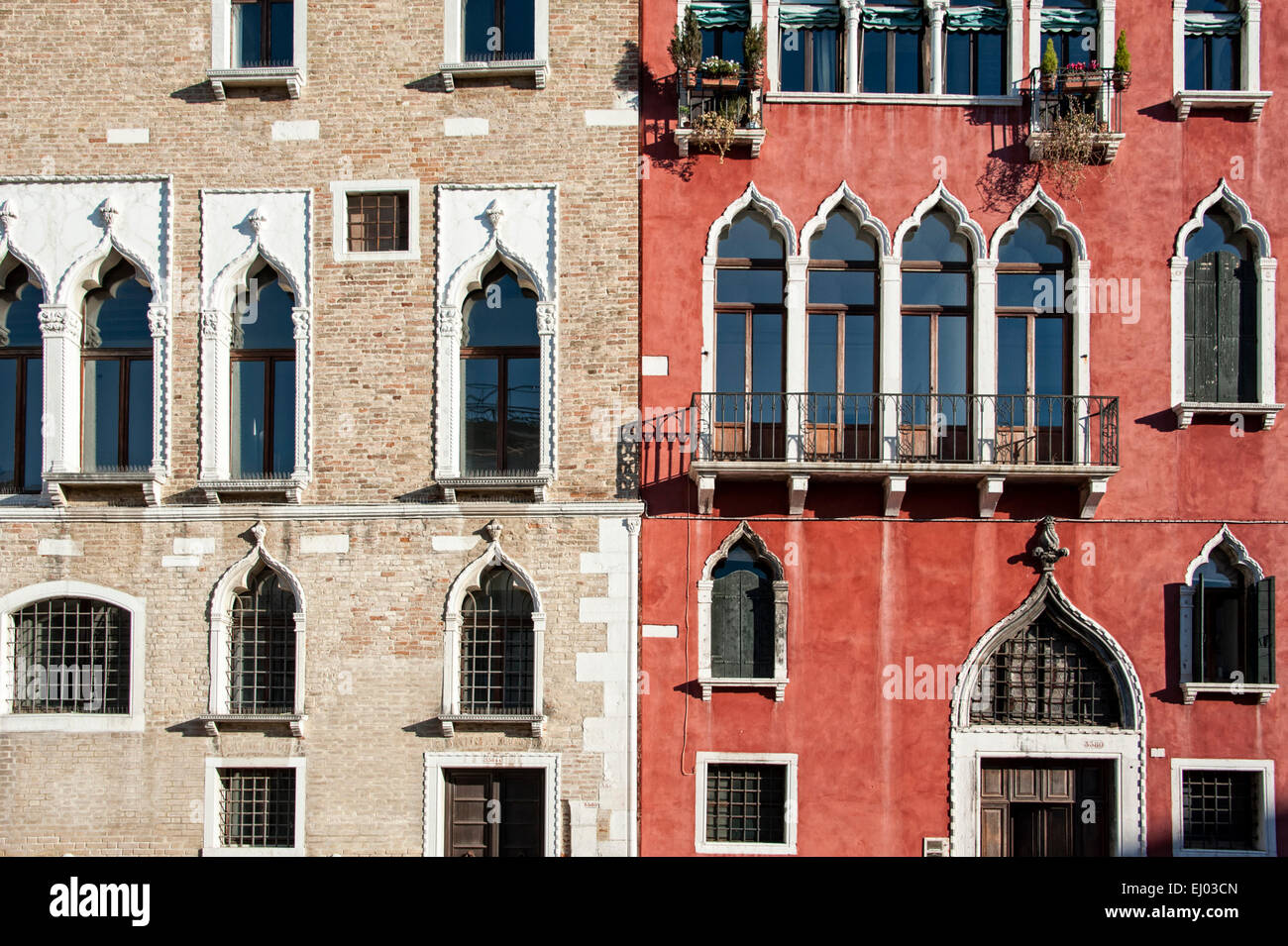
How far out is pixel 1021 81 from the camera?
48.6 ft

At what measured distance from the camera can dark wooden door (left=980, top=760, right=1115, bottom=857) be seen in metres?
14.3

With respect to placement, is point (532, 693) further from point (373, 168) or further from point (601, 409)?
point (373, 168)

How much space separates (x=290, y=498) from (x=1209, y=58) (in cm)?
1305

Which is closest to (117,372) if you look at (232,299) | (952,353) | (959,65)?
(232,299)

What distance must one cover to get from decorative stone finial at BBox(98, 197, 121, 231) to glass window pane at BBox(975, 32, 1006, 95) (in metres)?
11.3

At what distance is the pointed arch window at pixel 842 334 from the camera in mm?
14688

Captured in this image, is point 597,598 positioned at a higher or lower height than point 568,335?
lower

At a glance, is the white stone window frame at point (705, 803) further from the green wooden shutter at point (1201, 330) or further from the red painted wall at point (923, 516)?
the green wooden shutter at point (1201, 330)

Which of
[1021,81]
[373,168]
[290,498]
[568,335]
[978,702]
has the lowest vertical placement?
[978,702]

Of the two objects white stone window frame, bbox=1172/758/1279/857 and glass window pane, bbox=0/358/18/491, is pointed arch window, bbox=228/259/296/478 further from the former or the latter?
white stone window frame, bbox=1172/758/1279/857

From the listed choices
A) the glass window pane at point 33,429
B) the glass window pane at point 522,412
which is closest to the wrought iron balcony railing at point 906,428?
the glass window pane at point 522,412

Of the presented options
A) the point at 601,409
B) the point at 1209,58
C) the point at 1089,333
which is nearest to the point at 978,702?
the point at 1089,333

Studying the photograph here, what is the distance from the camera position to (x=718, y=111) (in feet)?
48.3

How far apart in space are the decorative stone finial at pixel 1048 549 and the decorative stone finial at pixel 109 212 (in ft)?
40.8
